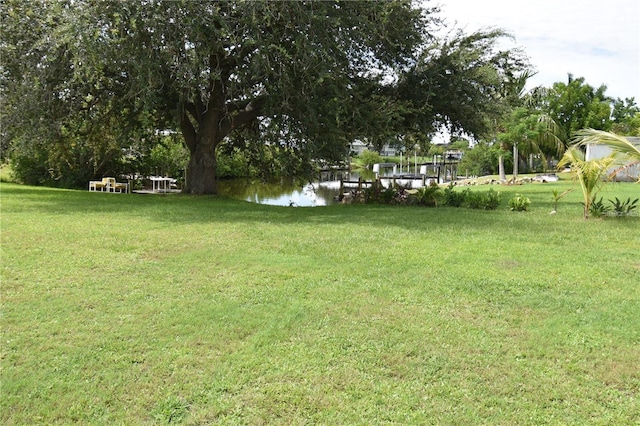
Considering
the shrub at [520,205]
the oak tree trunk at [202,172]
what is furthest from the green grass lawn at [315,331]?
the oak tree trunk at [202,172]

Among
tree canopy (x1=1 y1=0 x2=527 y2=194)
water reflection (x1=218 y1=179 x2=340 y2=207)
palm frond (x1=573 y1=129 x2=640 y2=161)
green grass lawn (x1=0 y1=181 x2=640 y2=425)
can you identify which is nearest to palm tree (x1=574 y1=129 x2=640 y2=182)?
palm frond (x1=573 y1=129 x2=640 y2=161)

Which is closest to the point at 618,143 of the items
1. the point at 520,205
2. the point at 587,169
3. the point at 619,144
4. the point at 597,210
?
the point at 619,144

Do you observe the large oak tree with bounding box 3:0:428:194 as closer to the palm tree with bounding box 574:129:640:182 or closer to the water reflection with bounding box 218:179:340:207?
the palm tree with bounding box 574:129:640:182

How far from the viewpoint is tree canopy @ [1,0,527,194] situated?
1165 cm

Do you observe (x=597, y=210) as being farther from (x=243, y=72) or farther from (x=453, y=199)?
(x=243, y=72)

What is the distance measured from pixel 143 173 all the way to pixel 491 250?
22.0 meters

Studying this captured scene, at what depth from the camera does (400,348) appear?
152 inches

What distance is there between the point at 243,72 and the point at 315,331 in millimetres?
10183

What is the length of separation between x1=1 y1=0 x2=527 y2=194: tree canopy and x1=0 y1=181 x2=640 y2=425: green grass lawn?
5.83 m

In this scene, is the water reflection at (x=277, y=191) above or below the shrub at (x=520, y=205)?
above

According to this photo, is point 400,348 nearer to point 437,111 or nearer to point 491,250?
point 491,250

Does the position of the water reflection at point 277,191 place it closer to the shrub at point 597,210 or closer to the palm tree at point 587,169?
the palm tree at point 587,169

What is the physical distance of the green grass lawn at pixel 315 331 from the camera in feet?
10.1

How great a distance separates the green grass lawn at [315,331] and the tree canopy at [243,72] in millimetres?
5833
